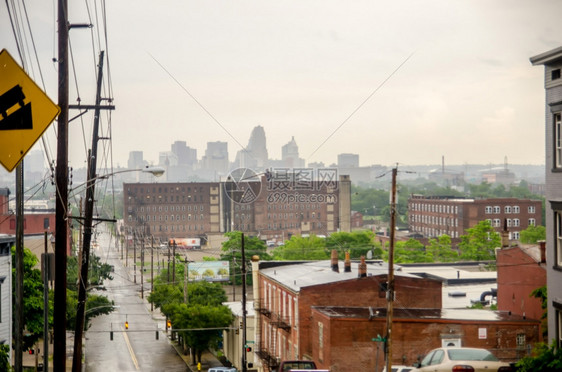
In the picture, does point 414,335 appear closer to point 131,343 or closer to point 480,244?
point 131,343

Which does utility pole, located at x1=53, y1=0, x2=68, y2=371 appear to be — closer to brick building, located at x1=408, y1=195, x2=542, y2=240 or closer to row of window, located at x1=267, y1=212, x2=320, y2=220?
brick building, located at x1=408, y1=195, x2=542, y2=240

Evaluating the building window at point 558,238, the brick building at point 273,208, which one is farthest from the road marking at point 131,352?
the brick building at point 273,208

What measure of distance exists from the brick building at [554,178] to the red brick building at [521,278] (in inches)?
617

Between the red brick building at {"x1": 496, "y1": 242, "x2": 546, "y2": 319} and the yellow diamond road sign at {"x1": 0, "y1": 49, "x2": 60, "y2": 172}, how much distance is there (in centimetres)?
3628

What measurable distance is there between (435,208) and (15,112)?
6801 inches

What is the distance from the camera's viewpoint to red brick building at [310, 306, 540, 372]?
42500mm

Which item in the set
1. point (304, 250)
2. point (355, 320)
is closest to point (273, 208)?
point (304, 250)

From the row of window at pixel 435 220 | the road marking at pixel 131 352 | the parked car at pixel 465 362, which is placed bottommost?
the road marking at pixel 131 352

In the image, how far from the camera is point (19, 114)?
936cm

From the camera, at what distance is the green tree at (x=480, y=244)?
123562 mm

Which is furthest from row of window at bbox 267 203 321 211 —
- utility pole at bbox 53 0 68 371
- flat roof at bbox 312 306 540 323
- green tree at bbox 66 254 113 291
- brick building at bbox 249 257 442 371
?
utility pole at bbox 53 0 68 371

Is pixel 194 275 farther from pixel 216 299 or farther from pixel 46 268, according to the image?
pixel 46 268

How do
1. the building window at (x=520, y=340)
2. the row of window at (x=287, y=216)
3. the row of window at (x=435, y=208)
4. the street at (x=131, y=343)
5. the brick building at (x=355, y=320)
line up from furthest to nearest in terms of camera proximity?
the row of window at (x=287, y=216), the row of window at (x=435, y=208), the street at (x=131, y=343), the building window at (x=520, y=340), the brick building at (x=355, y=320)

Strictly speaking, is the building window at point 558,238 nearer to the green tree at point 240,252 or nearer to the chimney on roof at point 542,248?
the chimney on roof at point 542,248
